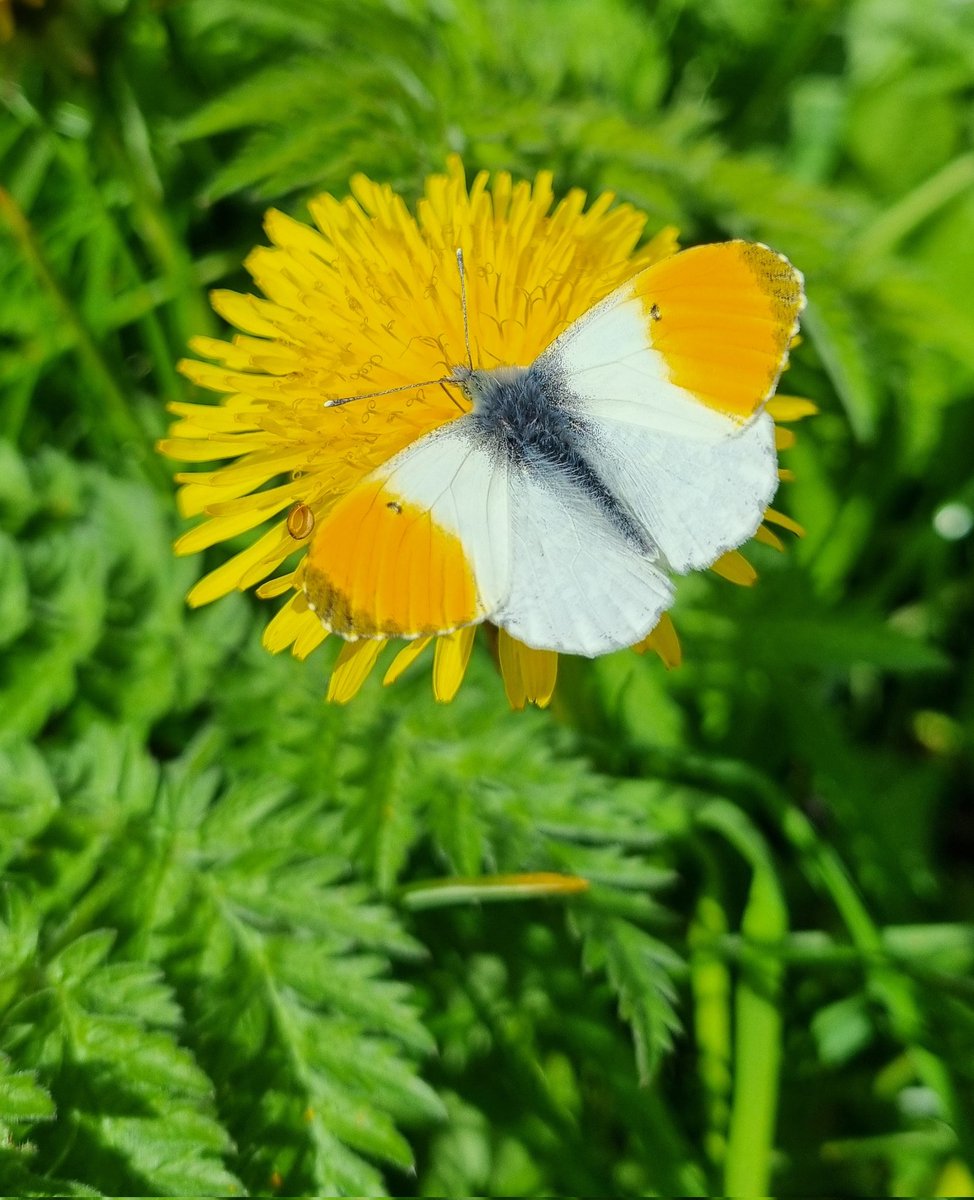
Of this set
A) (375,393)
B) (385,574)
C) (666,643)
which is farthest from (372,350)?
(666,643)

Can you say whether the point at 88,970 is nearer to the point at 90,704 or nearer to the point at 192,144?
the point at 90,704

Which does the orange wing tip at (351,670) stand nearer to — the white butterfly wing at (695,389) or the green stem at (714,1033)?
the white butterfly wing at (695,389)

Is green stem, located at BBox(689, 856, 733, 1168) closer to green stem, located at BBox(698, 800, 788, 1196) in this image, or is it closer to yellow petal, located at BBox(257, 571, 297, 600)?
green stem, located at BBox(698, 800, 788, 1196)

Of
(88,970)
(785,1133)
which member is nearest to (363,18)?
(88,970)

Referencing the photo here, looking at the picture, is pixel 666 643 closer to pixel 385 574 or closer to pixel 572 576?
pixel 572 576

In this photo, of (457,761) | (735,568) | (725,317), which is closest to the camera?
(725,317)
